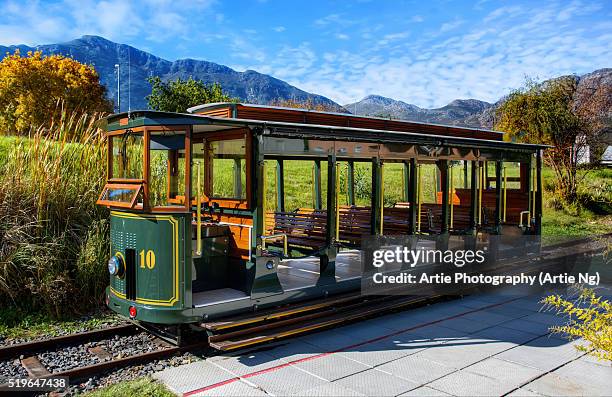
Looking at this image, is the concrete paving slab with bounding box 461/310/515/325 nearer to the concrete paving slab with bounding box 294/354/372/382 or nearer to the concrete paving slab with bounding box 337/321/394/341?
the concrete paving slab with bounding box 337/321/394/341

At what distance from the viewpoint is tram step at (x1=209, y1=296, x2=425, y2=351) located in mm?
5500

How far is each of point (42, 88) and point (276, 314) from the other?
29.8 m

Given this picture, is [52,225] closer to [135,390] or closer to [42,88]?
[135,390]

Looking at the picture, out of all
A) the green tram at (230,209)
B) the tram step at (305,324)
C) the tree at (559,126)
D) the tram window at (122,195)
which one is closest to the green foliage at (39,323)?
the green tram at (230,209)

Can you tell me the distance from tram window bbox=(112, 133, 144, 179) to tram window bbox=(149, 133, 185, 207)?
0.60 feet

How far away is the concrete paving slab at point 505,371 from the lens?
5027 mm

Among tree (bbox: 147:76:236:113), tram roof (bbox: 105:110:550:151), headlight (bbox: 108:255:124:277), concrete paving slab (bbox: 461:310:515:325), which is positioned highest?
tree (bbox: 147:76:236:113)

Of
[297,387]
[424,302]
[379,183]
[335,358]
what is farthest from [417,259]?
[297,387]

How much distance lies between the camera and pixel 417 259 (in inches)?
319

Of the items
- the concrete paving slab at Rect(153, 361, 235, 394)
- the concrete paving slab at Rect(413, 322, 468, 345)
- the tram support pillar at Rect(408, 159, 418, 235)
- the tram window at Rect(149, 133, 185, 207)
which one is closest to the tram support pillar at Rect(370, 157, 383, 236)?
the tram support pillar at Rect(408, 159, 418, 235)

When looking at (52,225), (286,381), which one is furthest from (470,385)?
(52,225)

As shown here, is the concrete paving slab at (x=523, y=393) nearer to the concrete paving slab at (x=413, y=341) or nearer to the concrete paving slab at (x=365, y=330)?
the concrete paving slab at (x=413, y=341)

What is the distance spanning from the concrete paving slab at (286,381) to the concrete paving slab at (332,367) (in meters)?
0.10

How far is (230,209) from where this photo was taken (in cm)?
662
